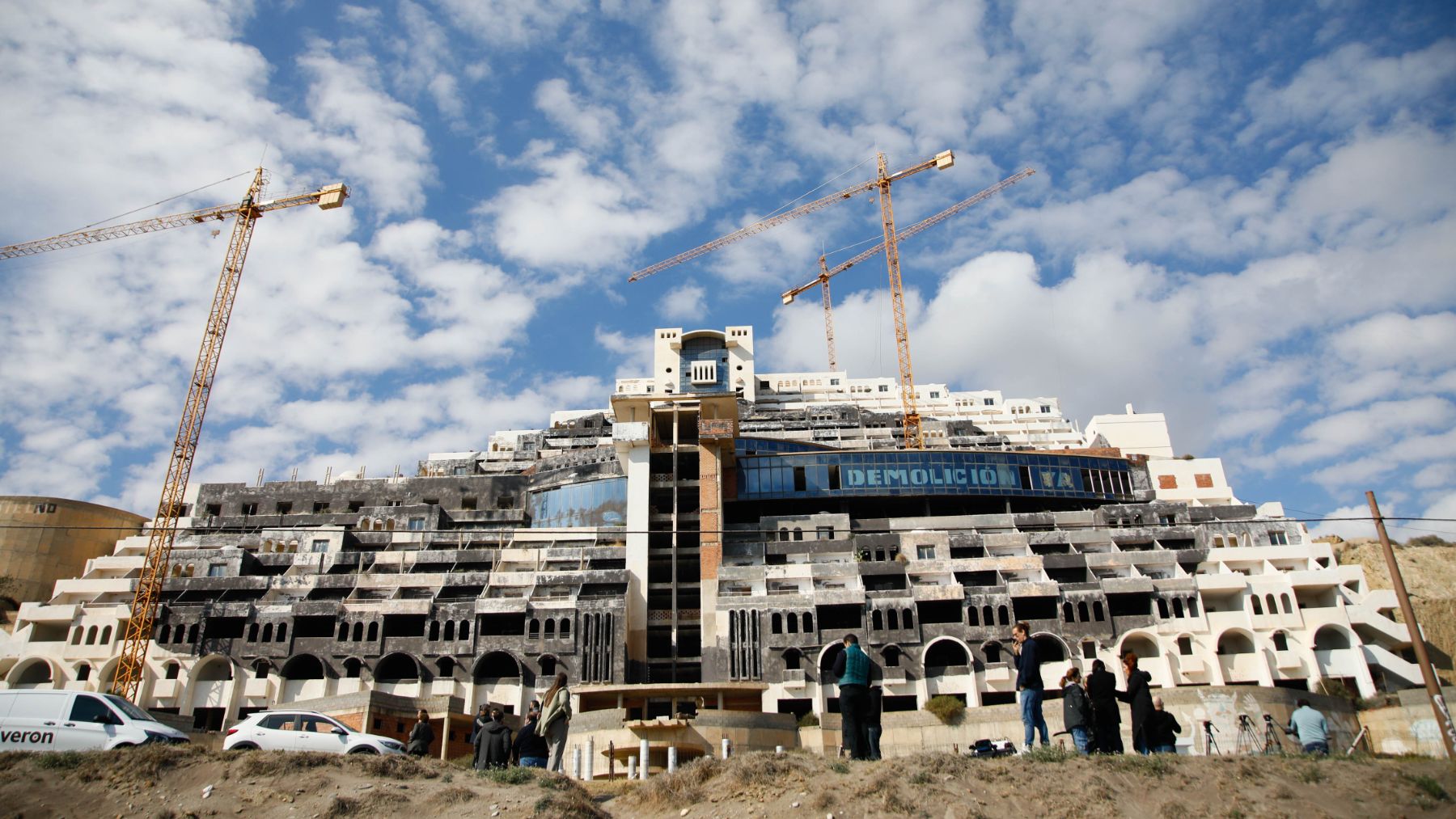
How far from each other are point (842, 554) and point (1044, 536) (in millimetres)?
14436

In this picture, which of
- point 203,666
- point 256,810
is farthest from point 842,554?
point 256,810

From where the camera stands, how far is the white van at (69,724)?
74.5 feet

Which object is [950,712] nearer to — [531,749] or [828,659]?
[828,659]

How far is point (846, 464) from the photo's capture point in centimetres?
7806

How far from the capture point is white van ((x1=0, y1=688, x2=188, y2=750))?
22.7 meters

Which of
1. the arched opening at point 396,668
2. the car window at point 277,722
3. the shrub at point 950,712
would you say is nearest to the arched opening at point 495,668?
the arched opening at point 396,668

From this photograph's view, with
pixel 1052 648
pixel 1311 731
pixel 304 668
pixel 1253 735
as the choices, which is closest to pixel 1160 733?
pixel 1311 731

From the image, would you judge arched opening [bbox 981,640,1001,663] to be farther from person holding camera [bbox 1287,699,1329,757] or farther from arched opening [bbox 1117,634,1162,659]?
person holding camera [bbox 1287,699,1329,757]

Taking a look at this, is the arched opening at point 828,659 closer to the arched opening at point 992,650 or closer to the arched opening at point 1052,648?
the arched opening at point 992,650

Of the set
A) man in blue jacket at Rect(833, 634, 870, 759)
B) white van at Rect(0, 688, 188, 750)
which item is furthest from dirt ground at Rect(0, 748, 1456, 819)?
white van at Rect(0, 688, 188, 750)

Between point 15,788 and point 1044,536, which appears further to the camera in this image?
point 1044,536

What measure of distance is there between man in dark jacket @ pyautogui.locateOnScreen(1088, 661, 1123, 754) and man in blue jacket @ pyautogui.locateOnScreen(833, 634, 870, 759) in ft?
15.8

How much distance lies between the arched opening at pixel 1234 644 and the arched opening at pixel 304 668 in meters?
56.4

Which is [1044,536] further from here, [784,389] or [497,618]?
[784,389]
